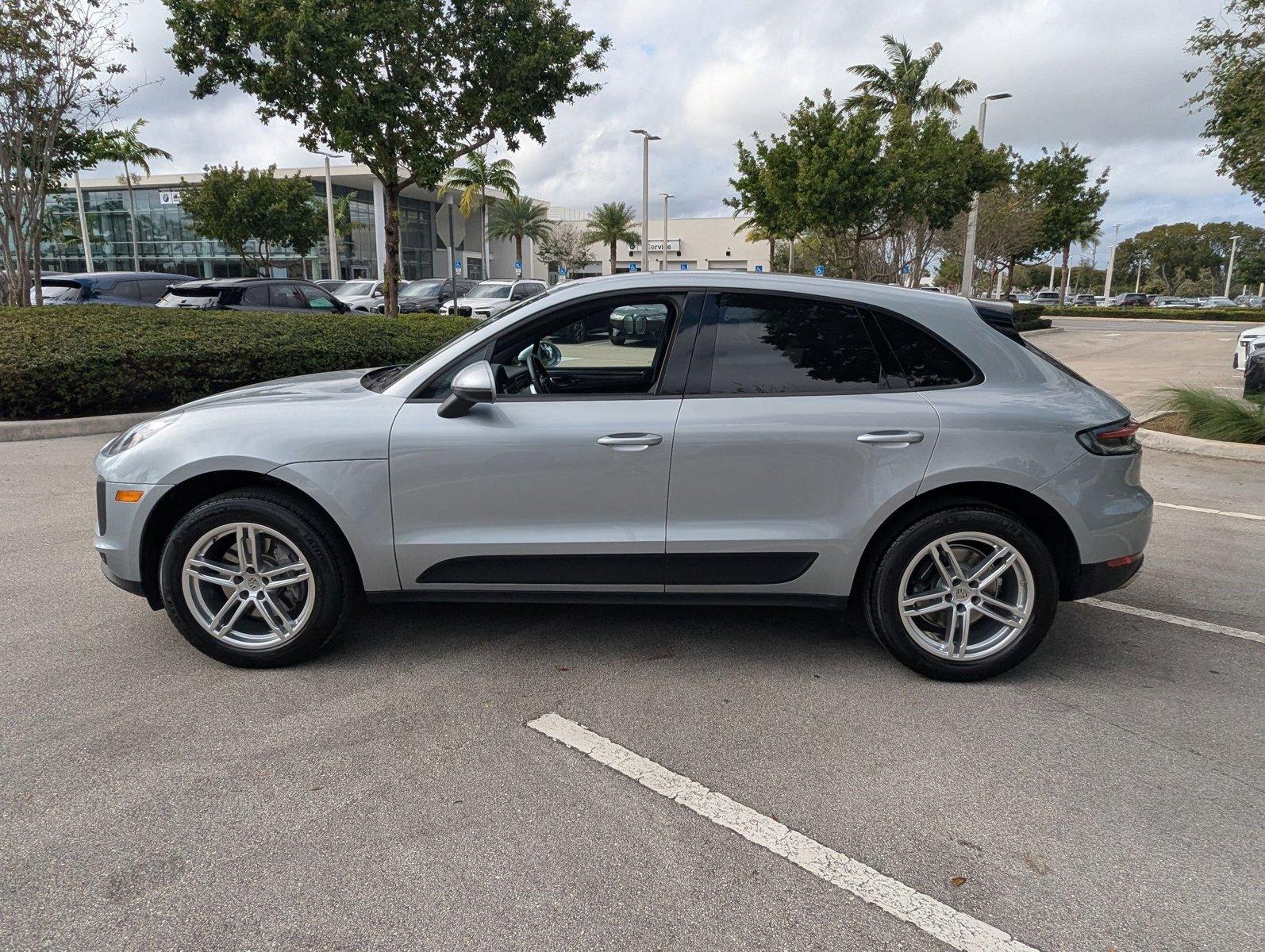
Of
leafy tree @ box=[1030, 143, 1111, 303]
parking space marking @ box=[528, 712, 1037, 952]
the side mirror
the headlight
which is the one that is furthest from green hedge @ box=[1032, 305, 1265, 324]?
the headlight

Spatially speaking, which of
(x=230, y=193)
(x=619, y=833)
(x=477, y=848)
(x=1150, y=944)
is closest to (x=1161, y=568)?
(x=1150, y=944)

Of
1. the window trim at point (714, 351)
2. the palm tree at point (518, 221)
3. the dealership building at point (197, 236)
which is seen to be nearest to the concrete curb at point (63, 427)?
the window trim at point (714, 351)

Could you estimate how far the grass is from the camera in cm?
920

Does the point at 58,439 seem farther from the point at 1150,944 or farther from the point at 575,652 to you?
the point at 1150,944

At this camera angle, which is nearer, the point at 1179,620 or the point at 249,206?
the point at 1179,620

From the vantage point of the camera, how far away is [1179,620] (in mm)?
4469

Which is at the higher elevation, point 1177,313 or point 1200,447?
point 1177,313

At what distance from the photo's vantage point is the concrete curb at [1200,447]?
8.79m

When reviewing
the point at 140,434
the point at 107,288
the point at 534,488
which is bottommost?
the point at 534,488

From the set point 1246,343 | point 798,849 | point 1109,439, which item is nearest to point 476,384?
point 798,849

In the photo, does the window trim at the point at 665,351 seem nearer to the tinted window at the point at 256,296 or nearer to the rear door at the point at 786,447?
the rear door at the point at 786,447

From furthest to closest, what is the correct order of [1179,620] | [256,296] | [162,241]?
1. [162,241]
2. [256,296]
3. [1179,620]

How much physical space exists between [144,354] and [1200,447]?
11.5 meters

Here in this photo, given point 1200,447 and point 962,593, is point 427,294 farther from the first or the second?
point 962,593
